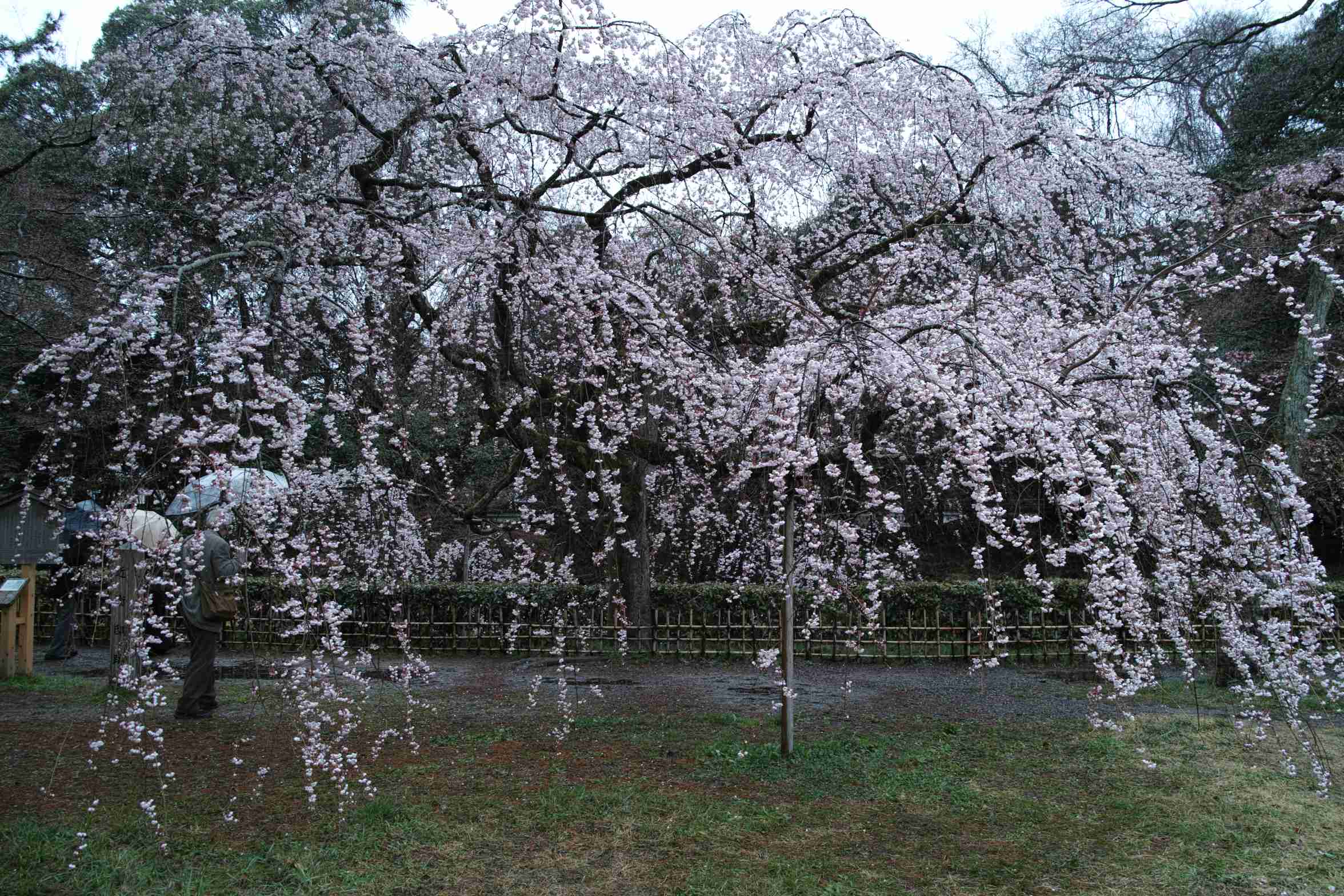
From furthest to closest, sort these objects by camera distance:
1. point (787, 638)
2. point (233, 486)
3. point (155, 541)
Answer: point (155, 541), point (787, 638), point (233, 486)

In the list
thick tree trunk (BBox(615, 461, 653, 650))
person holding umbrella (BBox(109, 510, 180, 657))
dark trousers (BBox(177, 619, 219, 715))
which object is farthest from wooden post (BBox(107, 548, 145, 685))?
thick tree trunk (BBox(615, 461, 653, 650))

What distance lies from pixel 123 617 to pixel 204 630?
886mm

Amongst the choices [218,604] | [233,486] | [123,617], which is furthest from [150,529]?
[233,486]

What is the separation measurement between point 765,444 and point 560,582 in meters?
4.62

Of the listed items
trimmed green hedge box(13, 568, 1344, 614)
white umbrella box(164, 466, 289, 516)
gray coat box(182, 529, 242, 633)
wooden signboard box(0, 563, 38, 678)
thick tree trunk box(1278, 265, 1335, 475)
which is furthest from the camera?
trimmed green hedge box(13, 568, 1344, 614)

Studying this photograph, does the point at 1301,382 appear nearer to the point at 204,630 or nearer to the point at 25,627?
the point at 204,630

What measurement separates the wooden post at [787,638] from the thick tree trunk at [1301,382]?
15.5ft

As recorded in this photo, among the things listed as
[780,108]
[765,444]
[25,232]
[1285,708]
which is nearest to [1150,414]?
[1285,708]

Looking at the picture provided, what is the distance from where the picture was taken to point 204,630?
5297 mm

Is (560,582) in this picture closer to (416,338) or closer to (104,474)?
(416,338)

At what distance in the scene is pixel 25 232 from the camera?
688 centimetres

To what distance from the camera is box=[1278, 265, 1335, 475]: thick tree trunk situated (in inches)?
261

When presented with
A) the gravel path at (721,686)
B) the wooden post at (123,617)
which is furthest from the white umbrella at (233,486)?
the gravel path at (721,686)

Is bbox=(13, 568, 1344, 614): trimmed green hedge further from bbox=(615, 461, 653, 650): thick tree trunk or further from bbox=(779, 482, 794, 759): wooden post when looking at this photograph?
bbox=(779, 482, 794, 759): wooden post
